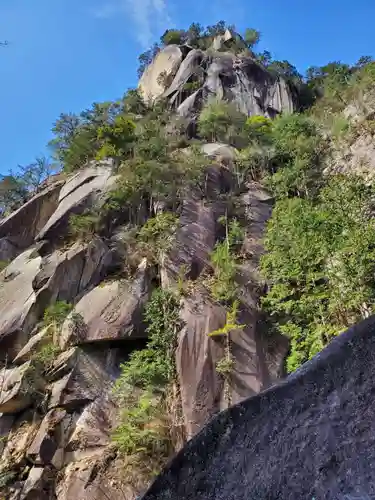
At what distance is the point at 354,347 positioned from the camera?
10.2 feet

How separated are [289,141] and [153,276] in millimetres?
7886

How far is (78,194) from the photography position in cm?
1575

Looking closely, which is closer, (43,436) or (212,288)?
(43,436)

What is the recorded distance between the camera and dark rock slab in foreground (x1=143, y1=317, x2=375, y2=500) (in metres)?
2.47

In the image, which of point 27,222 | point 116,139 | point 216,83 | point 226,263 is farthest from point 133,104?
point 226,263

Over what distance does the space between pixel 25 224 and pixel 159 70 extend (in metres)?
15.4

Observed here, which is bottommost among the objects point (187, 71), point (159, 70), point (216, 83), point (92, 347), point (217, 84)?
point (92, 347)

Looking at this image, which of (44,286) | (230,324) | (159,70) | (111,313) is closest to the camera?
(230,324)

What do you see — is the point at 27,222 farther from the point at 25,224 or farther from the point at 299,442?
the point at 299,442

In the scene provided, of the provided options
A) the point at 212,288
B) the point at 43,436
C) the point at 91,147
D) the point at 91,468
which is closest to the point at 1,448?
the point at 43,436

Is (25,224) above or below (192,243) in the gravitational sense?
above

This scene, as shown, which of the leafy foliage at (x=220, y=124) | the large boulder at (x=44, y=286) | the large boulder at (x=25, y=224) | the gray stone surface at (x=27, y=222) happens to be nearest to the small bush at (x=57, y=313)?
the large boulder at (x=44, y=286)

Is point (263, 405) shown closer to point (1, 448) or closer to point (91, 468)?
point (91, 468)

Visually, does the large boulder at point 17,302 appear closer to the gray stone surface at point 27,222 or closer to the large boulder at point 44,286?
the large boulder at point 44,286
